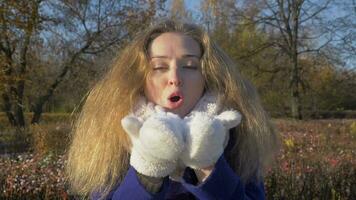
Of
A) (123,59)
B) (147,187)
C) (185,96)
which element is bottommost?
(147,187)

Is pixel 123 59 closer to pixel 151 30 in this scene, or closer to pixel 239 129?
pixel 151 30

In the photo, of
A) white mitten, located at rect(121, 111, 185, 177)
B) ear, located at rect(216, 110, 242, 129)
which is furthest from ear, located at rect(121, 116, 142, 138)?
ear, located at rect(216, 110, 242, 129)

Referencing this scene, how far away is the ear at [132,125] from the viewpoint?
130 centimetres

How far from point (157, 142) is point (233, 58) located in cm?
82

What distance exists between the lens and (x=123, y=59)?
167cm

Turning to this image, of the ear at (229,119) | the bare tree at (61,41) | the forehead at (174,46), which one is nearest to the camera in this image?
the ear at (229,119)

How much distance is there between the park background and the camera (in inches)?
172

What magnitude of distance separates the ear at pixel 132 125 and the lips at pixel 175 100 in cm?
12

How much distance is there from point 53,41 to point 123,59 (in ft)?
52.1

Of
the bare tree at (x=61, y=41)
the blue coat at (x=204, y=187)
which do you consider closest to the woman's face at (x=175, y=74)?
the blue coat at (x=204, y=187)

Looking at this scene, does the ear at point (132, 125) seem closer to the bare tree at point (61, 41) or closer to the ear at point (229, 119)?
the ear at point (229, 119)

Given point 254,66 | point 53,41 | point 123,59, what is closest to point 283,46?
point 254,66

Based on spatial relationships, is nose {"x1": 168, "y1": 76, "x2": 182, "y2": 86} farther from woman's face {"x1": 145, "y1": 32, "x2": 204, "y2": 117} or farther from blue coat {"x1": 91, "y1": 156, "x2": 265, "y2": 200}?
blue coat {"x1": 91, "y1": 156, "x2": 265, "y2": 200}

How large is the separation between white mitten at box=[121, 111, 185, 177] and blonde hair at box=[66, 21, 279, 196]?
6.7 inches
